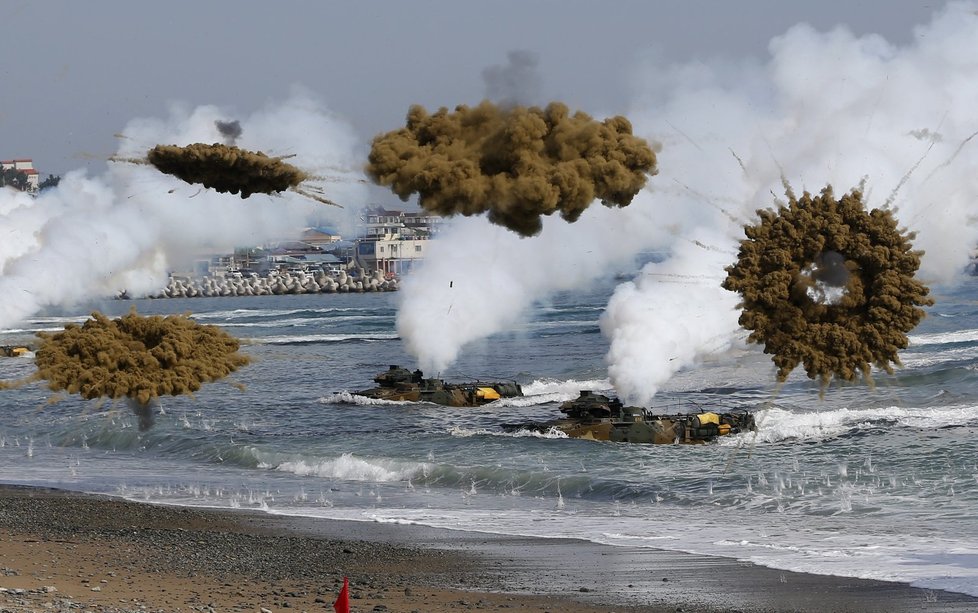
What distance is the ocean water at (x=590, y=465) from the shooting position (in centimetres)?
2922

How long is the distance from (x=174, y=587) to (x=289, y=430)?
105 feet

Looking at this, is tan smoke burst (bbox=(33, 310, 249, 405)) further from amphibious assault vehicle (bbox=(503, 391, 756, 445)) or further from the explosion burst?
amphibious assault vehicle (bbox=(503, 391, 756, 445))

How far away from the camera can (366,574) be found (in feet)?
83.4

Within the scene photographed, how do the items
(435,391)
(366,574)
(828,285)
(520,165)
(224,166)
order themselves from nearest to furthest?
(520,165)
(828,285)
(224,166)
(366,574)
(435,391)

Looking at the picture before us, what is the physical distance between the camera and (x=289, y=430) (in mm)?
55625

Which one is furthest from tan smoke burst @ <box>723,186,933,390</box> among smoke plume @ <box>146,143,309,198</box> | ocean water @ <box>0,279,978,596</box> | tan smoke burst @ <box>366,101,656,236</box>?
smoke plume @ <box>146,143,309,198</box>

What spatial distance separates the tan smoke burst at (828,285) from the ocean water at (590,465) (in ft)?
2.12

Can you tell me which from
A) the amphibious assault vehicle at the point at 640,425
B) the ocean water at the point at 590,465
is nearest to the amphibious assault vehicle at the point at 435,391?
the ocean water at the point at 590,465

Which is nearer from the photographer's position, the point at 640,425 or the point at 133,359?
the point at 133,359

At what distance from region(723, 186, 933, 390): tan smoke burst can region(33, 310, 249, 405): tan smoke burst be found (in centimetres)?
642

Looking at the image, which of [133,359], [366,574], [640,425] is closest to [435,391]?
[640,425]

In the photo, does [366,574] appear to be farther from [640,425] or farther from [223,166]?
[640,425]

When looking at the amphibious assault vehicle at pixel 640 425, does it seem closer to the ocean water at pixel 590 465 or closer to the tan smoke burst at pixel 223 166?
the ocean water at pixel 590 465

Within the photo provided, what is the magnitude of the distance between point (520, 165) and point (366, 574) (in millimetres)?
10685
